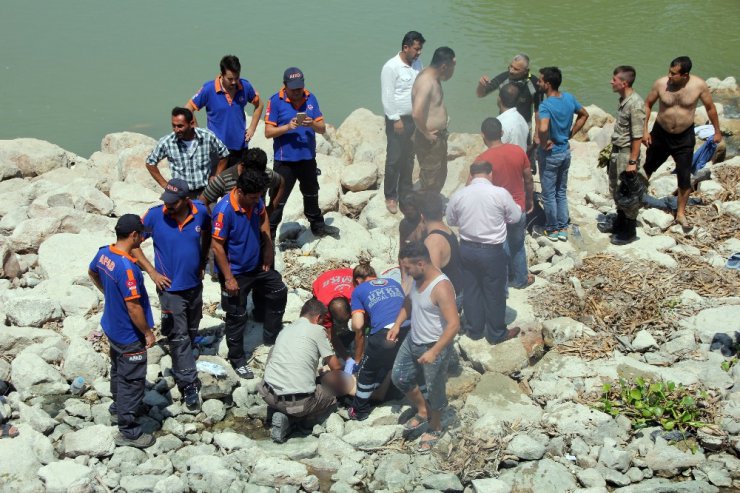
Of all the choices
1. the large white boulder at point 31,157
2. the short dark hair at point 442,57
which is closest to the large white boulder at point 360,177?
the short dark hair at point 442,57

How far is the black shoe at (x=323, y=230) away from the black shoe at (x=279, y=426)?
322 cm

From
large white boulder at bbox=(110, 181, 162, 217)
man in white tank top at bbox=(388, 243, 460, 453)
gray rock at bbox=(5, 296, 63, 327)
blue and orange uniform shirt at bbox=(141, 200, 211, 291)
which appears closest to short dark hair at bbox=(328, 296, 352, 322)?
man in white tank top at bbox=(388, 243, 460, 453)

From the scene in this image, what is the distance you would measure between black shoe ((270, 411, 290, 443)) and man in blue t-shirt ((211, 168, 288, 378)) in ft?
2.94

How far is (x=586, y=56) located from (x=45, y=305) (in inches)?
618

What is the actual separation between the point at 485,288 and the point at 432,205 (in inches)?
65.9

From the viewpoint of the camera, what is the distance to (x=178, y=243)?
695 cm

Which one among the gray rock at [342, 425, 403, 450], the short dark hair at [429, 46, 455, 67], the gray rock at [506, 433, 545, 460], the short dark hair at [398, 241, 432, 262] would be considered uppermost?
the short dark hair at [429, 46, 455, 67]

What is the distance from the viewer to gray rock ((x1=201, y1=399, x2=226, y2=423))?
7.16 metres

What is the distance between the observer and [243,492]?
6102 mm

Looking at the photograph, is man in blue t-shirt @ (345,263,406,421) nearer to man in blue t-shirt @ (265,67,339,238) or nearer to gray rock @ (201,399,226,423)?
gray rock @ (201,399,226,423)

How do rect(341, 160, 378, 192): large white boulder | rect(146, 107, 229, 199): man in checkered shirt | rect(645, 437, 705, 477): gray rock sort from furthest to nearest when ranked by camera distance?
1. rect(341, 160, 378, 192): large white boulder
2. rect(146, 107, 229, 199): man in checkered shirt
3. rect(645, 437, 705, 477): gray rock

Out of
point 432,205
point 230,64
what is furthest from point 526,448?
point 230,64

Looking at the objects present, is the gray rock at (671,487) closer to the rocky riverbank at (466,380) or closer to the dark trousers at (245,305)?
the rocky riverbank at (466,380)

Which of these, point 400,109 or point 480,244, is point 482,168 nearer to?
point 480,244
